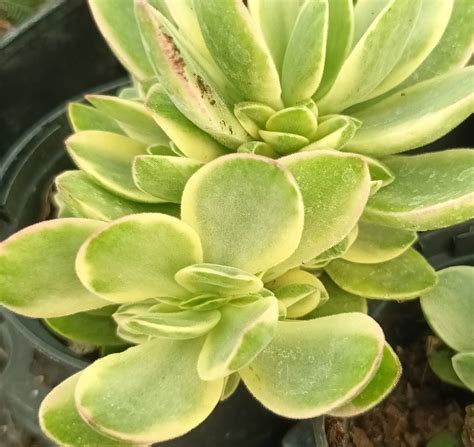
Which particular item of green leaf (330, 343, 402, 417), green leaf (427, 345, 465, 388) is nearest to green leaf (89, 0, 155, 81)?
green leaf (330, 343, 402, 417)

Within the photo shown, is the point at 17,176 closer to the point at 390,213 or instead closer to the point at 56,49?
the point at 56,49

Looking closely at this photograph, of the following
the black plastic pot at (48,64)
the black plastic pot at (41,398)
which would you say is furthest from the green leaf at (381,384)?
the black plastic pot at (48,64)

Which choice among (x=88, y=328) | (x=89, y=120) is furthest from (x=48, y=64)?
(x=88, y=328)

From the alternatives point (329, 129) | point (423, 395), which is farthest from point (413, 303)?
point (329, 129)

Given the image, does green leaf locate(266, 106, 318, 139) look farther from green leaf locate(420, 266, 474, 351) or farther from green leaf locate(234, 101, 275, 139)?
green leaf locate(420, 266, 474, 351)

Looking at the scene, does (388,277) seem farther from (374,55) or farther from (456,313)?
(374,55)
